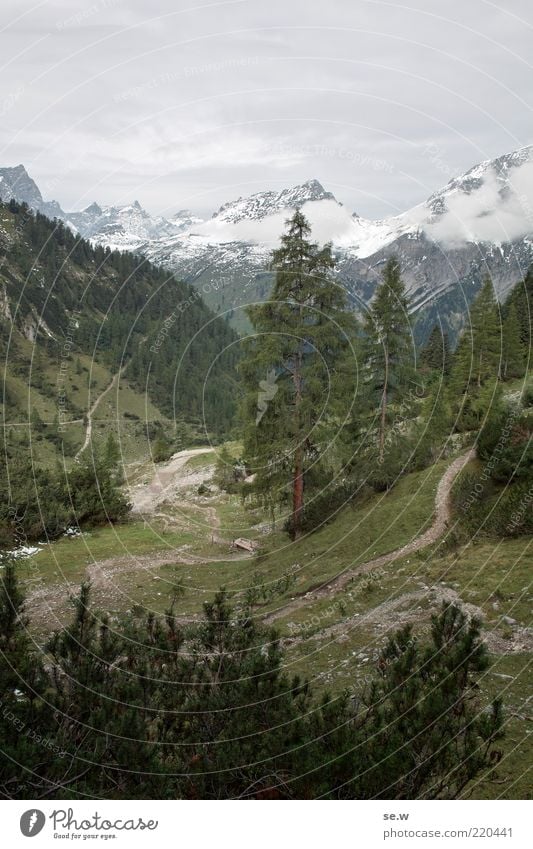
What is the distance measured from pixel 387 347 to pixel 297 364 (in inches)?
274

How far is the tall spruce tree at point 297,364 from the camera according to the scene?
19312mm

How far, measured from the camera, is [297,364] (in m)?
20.0

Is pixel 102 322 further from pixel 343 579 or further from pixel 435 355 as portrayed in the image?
pixel 343 579

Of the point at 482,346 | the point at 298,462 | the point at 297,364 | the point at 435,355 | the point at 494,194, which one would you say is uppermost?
the point at 494,194

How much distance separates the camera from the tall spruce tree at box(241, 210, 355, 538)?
1931 cm

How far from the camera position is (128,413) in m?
130

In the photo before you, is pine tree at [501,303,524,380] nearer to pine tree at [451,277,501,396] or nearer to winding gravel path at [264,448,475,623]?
pine tree at [451,277,501,396]

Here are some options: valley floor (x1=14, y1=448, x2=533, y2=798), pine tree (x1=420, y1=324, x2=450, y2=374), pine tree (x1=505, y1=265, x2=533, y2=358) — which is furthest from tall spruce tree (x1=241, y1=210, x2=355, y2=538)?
pine tree (x1=420, y1=324, x2=450, y2=374)

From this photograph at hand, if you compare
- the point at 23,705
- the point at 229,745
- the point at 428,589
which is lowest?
the point at 428,589

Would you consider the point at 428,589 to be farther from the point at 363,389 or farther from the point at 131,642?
the point at 363,389

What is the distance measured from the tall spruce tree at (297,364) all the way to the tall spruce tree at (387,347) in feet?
16.5

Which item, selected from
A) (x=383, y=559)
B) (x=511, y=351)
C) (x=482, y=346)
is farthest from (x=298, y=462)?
(x=511, y=351)

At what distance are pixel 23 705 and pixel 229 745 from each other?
218cm
